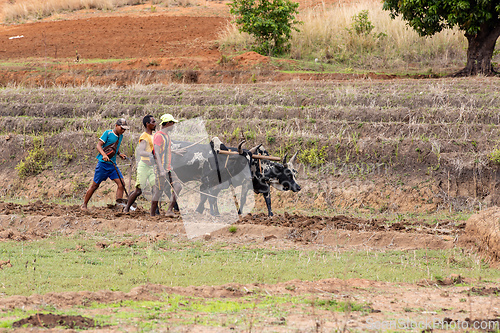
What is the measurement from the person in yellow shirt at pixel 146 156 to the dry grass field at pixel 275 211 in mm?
729

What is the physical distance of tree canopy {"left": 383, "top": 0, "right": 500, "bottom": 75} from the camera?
17297mm

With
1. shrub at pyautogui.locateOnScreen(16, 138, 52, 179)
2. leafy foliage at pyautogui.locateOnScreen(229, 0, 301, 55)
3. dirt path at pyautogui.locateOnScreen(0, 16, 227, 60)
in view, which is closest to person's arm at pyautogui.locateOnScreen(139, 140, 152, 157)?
shrub at pyautogui.locateOnScreen(16, 138, 52, 179)

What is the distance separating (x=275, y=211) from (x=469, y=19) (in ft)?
33.7

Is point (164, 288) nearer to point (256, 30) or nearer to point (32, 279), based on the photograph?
point (32, 279)

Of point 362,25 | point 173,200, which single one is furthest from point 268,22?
point 173,200

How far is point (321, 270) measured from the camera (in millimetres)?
6992

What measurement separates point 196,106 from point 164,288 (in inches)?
425

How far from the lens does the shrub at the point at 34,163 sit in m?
14.7

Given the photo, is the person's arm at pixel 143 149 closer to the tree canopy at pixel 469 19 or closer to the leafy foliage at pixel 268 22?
the tree canopy at pixel 469 19

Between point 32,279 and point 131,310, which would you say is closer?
point 131,310

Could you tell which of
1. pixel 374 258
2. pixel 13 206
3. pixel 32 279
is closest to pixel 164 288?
pixel 32 279

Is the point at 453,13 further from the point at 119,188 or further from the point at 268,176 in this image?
the point at 119,188

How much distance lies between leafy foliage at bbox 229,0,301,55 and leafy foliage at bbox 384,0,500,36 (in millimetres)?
5638

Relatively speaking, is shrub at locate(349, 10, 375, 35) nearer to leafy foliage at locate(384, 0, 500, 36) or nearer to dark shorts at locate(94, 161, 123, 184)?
leafy foliage at locate(384, 0, 500, 36)
